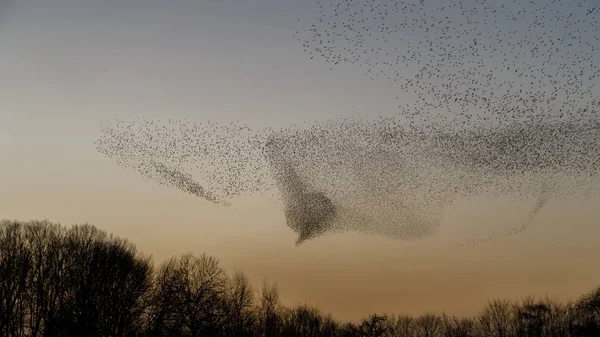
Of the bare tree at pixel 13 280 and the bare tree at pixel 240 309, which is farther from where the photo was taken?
the bare tree at pixel 240 309

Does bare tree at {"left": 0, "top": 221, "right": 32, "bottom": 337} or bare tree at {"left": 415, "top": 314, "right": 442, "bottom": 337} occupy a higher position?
bare tree at {"left": 415, "top": 314, "right": 442, "bottom": 337}

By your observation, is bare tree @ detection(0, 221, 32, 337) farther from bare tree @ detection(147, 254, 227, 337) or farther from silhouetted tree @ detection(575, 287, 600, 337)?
silhouetted tree @ detection(575, 287, 600, 337)

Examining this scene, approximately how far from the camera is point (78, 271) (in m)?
63.3

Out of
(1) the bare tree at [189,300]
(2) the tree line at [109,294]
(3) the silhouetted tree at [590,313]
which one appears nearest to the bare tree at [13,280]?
(2) the tree line at [109,294]

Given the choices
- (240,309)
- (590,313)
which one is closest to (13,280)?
(240,309)

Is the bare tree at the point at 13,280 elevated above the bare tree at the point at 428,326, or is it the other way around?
the bare tree at the point at 428,326

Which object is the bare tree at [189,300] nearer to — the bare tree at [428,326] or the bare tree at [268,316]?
the bare tree at [268,316]

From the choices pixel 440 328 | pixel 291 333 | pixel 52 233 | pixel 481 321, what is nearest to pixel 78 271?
pixel 52 233

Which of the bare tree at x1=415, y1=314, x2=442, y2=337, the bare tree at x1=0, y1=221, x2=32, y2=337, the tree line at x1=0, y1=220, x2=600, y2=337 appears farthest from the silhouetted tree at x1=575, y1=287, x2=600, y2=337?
the bare tree at x1=0, y1=221, x2=32, y2=337

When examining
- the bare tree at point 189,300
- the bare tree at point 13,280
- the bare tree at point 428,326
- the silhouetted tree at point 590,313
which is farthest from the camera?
the bare tree at point 428,326

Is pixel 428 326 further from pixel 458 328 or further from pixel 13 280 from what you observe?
pixel 13 280

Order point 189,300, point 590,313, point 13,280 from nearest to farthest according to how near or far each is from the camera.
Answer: point 13,280 < point 189,300 < point 590,313

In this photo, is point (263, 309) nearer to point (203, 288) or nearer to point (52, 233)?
point (203, 288)

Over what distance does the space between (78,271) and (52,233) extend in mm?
4953
